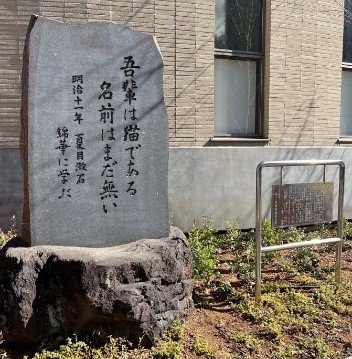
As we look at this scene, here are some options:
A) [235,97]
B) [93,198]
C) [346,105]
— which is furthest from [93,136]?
[346,105]

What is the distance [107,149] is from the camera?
4000 mm

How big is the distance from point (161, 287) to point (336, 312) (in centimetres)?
173

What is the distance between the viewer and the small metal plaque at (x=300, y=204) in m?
4.48

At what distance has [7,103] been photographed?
244 inches

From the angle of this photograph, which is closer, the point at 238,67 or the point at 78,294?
the point at 78,294

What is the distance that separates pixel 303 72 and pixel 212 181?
2.35m

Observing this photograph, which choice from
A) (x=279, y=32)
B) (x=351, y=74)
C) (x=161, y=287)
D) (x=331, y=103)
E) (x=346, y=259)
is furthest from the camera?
(x=351, y=74)

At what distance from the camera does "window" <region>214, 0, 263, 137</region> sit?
7.06 meters

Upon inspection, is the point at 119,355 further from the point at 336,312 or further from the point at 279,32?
the point at 279,32

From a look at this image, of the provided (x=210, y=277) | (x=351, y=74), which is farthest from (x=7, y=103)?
(x=351, y=74)

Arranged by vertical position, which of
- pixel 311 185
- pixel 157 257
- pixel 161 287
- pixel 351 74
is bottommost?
pixel 161 287

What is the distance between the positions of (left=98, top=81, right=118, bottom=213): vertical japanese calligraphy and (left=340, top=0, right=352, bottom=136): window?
5.55 m

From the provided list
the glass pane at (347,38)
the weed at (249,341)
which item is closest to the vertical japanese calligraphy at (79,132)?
the weed at (249,341)

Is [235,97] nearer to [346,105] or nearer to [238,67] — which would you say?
[238,67]
